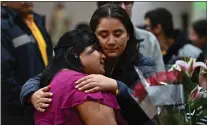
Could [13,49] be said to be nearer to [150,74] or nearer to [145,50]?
[145,50]

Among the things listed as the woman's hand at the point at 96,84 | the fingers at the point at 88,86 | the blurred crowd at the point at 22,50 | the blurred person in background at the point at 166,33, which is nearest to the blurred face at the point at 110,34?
the woman's hand at the point at 96,84

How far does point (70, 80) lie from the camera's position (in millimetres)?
2328

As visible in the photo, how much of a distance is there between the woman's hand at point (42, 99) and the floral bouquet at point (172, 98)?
38 cm

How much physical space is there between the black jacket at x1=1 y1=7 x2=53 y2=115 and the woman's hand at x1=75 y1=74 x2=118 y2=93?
1.08 metres

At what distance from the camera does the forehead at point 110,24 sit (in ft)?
8.62

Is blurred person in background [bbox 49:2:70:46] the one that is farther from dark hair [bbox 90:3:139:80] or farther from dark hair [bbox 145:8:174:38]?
dark hair [bbox 90:3:139:80]

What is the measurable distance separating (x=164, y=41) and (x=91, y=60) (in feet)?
7.19

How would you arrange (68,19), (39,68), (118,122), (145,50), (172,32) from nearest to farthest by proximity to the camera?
(118,122), (145,50), (39,68), (172,32), (68,19)

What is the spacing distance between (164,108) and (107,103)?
0.24 meters

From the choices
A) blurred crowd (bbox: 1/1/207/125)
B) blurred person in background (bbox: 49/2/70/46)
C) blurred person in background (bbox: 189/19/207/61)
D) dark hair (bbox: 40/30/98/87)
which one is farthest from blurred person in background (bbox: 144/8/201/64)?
blurred person in background (bbox: 49/2/70/46)

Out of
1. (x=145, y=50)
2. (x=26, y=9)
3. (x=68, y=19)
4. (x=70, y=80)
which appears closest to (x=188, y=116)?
(x=70, y=80)

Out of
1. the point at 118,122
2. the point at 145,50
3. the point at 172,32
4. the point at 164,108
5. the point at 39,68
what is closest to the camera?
the point at 164,108

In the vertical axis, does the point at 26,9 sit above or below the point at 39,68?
above

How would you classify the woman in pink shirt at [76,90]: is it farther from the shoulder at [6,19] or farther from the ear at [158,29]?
the ear at [158,29]
